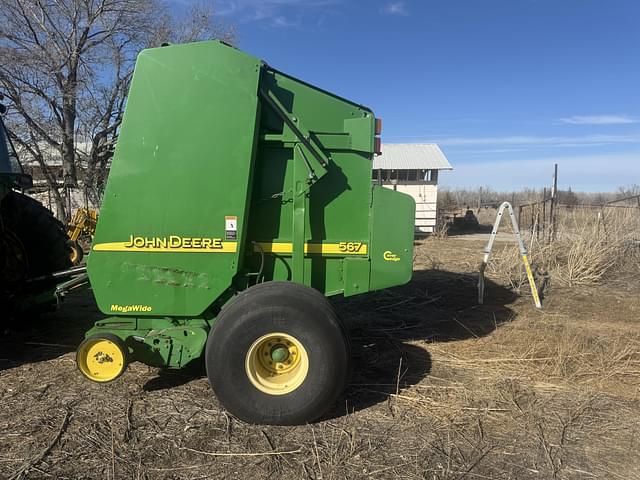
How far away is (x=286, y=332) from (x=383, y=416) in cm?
101

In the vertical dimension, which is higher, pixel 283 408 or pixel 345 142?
pixel 345 142

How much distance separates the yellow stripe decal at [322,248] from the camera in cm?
375

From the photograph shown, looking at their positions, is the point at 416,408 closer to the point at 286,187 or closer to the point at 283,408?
the point at 283,408

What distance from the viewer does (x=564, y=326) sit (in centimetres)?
579

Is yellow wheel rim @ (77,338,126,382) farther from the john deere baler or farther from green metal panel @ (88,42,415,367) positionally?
green metal panel @ (88,42,415,367)

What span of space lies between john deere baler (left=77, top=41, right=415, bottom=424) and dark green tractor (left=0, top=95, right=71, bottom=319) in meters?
1.92

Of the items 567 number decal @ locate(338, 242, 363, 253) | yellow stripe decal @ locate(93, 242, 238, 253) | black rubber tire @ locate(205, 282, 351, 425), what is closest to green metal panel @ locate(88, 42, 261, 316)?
yellow stripe decal @ locate(93, 242, 238, 253)

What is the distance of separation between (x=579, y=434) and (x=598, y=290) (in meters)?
5.55

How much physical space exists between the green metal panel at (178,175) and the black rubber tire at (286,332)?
49 centimetres

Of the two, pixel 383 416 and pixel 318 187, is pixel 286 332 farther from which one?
pixel 318 187

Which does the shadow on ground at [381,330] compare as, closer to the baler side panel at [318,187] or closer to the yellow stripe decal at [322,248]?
the baler side panel at [318,187]

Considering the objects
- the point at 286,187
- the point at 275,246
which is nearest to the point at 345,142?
the point at 286,187

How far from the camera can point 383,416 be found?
11.2 feet

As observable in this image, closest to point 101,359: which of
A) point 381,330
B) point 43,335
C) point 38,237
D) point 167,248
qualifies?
point 167,248
